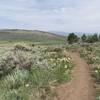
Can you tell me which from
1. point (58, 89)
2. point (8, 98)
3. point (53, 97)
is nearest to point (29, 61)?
point (58, 89)

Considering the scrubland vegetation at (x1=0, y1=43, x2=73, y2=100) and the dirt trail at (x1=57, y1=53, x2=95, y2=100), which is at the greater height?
the scrubland vegetation at (x1=0, y1=43, x2=73, y2=100)

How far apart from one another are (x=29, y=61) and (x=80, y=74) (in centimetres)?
286

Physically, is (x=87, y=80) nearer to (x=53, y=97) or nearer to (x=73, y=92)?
(x=73, y=92)

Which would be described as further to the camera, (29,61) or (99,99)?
(29,61)

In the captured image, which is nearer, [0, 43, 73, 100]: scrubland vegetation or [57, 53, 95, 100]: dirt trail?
[0, 43, 73, 100]: scrubland vegetation

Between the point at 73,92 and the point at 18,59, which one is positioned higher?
the point at 18,59

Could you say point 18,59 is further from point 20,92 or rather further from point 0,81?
point 20,92

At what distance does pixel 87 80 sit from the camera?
41.5 ft

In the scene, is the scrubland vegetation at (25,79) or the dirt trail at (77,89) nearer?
the scrubland vegetation at (25,79)

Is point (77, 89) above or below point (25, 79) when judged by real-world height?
below

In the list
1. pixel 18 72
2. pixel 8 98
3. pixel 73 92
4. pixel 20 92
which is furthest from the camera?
pixel 18 72

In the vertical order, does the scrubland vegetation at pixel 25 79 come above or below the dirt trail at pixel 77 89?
above

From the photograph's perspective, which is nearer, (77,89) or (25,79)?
(77,89)

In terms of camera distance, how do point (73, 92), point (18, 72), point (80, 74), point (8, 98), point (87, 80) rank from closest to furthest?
point (8, 98) → point (73, 92) → point (18, 72) → point (87, 80) → point (80, 74)
